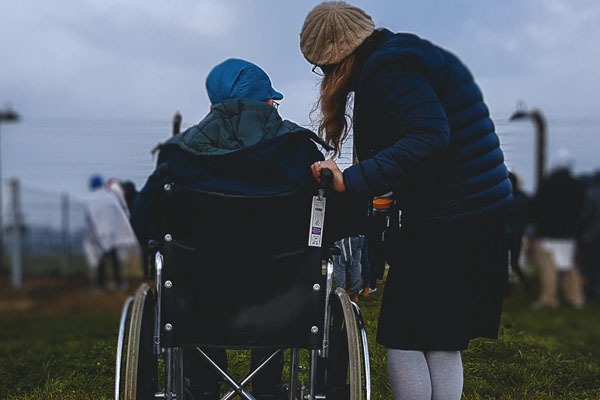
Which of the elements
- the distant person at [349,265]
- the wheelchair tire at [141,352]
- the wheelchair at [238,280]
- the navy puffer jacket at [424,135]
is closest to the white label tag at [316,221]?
the wheelchair at [238,280]

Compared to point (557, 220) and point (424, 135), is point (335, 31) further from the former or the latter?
point (557, 220)

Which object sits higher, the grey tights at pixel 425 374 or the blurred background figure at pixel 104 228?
the blurred background figure at pixel 104 228

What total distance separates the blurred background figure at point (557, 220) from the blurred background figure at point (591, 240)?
19.2 inches

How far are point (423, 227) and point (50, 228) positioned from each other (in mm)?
14643

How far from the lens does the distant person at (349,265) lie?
349 cm

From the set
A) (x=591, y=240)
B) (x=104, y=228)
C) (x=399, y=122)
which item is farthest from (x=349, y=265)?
(x=104, y=228)

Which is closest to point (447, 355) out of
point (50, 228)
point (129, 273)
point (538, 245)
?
point (538, 245)

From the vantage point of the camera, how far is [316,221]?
311cm

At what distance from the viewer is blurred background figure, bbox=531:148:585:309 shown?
1093cm

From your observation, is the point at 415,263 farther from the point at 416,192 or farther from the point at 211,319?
the point at 211,319

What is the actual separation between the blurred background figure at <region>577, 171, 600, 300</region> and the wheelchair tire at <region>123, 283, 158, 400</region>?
9.09m

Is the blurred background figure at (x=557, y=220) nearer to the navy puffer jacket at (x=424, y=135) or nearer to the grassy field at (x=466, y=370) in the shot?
the grassy field at (x=466, y=370)

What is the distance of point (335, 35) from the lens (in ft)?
9.89

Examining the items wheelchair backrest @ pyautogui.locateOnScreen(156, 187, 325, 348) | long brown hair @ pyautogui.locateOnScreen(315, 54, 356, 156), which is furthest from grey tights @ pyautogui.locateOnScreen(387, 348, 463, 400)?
long brown hair @ pyautogui.locateOnScreen(315, 54, 356, 156)
